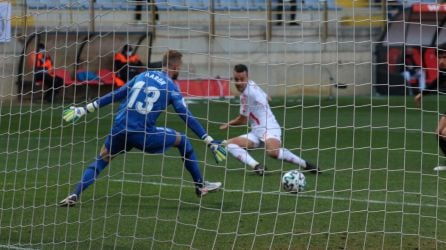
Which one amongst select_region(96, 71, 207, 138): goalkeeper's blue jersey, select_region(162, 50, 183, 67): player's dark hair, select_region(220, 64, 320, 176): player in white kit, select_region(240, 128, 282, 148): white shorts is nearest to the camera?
select_region(162, 50, 183, 67): player's dark hair

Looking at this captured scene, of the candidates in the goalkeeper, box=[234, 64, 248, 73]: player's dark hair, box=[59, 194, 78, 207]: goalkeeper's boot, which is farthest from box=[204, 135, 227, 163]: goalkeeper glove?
box=[234, 64, 248, 73]: player's dark hair

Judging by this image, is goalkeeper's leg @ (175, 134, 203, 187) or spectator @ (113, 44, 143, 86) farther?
spectator @ (113, 44, 143, 86)

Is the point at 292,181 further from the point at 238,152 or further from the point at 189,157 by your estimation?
the point at 238,152

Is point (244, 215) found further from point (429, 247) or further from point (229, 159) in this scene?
point (229, 159)

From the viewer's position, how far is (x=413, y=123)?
20797 millimetres

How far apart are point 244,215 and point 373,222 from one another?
128 cm

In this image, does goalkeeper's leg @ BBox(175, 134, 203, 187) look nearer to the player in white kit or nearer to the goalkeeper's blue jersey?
the goalkeeper's blue jersey

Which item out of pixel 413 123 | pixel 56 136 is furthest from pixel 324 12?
pixel 56 136

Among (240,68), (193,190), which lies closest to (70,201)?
(193,190)

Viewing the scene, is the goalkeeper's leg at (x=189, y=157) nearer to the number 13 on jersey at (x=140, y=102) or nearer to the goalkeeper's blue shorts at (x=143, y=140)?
the goalkeeper's blue shorts at (x=143, y=140)

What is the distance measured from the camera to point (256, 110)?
13.2 metres

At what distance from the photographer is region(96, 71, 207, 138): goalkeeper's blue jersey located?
9.96 meters

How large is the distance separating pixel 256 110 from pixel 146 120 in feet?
10.7

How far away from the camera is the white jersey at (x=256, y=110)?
1303 centimetres
